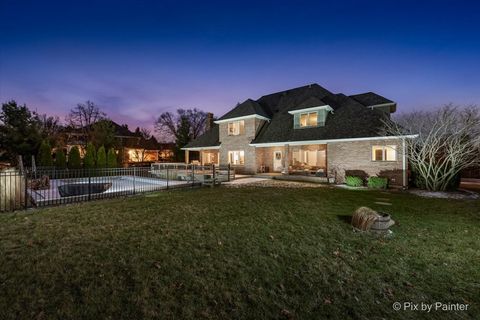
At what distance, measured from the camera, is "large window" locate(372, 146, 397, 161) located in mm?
14334

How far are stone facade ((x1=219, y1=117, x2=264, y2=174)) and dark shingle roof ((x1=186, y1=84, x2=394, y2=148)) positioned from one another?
2.49ft

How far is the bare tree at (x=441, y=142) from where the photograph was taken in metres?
11.6

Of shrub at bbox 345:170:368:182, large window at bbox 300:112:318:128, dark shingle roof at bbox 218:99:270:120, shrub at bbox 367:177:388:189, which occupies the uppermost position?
dark shingle roof at bbox 218:99:270:120

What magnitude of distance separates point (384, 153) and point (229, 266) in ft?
50.3

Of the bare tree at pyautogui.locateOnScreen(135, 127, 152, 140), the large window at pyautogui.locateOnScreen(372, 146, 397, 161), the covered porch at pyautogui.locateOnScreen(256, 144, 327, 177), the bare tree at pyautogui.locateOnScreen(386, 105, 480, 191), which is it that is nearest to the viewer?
the bare tree at pyautogui.locateOnScreen(386, 105, 480, 191)

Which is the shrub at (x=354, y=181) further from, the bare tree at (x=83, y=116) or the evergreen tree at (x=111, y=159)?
the bare tree at (x=83, y=116)

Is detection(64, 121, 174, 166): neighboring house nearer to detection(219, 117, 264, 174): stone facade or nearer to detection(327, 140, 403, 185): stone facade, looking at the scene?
detection(219, 117, 264, 174): stone facade

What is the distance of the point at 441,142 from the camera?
12641 mm

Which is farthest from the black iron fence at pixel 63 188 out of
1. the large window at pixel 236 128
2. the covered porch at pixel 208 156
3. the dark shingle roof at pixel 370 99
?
the dark shingle roof at pixel 370 99

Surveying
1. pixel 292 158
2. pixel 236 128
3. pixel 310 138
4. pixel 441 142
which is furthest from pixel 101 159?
pixel 441 142

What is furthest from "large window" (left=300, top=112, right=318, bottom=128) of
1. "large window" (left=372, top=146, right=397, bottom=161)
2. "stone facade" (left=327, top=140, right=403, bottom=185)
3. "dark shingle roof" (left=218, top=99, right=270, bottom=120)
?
"large window" (left=372, top=146, right=397, bottom=161)

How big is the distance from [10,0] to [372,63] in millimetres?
37047

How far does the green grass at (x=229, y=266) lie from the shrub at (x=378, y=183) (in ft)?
21.3

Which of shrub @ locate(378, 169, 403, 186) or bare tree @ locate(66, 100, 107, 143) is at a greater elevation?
bare tree @ locate(66, 100, 107, 143)
